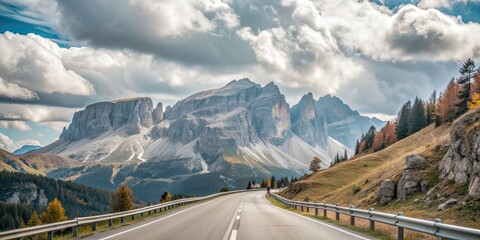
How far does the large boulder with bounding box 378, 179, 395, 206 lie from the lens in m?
30.8

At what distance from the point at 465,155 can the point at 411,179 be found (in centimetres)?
527

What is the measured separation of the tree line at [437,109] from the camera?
79500 mm

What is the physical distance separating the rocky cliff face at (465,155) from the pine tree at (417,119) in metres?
87.3

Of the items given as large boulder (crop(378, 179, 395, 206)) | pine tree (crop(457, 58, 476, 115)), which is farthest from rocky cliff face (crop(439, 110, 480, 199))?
pine tree (crop(457, 58, 476, 115))

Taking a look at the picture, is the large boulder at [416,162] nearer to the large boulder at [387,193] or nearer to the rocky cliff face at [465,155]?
the rocky cliff face at [465,155]

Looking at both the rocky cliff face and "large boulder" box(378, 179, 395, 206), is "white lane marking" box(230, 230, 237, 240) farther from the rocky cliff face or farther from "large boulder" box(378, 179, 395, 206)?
"large boulder" box(378, 179, 395, 206)

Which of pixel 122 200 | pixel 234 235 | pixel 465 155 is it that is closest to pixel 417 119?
pixel 122 200

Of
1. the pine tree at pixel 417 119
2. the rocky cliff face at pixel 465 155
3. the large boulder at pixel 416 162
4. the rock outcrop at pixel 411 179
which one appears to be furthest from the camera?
the pine tree at pixel 417 119

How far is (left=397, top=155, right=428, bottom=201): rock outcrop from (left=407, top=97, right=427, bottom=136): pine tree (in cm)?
8523

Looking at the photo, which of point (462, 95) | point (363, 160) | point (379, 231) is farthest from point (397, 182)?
point (462, 95)

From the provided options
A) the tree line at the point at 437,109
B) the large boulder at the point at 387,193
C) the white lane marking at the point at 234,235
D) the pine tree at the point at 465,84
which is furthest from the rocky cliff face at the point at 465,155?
the pine tree at the point at 465,84

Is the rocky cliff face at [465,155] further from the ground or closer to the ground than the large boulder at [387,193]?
further from the ground

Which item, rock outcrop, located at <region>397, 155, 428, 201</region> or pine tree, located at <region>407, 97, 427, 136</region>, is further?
pine tree, located at <region>407, 97, 427, 136</region>

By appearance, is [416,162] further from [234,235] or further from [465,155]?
[234,235]
